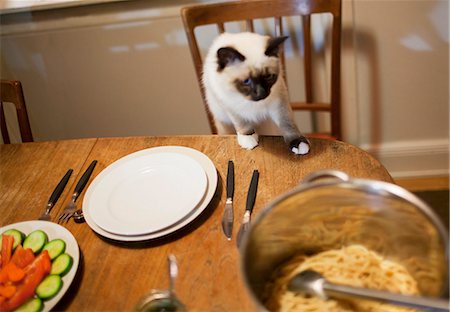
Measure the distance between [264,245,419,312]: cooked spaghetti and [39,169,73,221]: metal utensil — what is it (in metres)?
0.57

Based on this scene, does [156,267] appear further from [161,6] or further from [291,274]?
[161,6]

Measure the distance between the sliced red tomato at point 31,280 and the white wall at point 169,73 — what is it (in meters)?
1.19

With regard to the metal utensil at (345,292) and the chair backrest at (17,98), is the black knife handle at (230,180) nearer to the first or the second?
the metal utensil at (345,292)

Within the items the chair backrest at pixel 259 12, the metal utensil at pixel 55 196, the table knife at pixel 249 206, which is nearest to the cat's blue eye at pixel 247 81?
the table knife at pixel 249 206

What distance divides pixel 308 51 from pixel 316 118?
405mm

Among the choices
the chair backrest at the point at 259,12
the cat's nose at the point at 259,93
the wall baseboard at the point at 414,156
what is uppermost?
the chair backrest at the point at 259,12

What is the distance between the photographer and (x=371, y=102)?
6.23ft

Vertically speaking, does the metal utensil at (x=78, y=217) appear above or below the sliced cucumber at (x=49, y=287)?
below

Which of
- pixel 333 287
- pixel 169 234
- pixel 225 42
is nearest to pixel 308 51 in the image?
pixel 225 42

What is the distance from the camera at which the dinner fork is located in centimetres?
103

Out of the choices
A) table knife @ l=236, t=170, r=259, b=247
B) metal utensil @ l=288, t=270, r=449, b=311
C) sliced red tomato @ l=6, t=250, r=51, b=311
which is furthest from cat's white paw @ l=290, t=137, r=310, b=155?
sliced red tomato @ l=6, t=250, r=51, b=311

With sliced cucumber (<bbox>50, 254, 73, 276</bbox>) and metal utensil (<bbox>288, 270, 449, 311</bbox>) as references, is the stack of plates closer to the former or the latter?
sliced cucumber (<bbox>50, 254, 73, 276</bbox>)

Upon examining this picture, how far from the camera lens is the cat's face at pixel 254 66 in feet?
3.69

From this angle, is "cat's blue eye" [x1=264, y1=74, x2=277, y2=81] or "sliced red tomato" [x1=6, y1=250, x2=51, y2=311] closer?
"sliced red tomato" [x1=6, y1=250, x2=51, y2=311]
